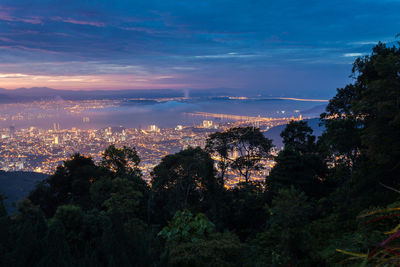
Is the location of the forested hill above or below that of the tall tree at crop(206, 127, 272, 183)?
below

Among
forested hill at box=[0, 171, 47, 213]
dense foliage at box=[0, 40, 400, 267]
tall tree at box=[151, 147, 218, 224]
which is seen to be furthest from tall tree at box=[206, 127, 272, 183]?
forested hill at box=[0, 171, 47, 213]

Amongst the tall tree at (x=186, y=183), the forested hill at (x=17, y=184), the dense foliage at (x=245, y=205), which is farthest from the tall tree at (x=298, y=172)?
the forested hill at (x=17, y=184)

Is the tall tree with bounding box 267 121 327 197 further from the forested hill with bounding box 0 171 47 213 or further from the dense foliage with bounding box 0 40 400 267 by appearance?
the forested hill with bounding box 0 171 47 213

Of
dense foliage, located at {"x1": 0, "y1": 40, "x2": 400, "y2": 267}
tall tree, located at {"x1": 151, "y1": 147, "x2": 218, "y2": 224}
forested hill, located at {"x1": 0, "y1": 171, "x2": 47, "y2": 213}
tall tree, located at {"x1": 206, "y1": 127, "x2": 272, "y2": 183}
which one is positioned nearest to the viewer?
dense foliage, located at {"x1": 0, "y1": 40, "x2": 400, "y2": 267}

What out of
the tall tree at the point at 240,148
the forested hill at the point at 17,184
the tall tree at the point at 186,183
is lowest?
the forested hill at the point at 17,184

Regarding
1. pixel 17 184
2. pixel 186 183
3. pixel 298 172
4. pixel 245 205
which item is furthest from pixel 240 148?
pixel 17 184

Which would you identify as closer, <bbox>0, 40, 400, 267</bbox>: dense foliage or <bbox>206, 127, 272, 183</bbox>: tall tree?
<bbox>0, 40, 400, 267</bbox>: dense foliage

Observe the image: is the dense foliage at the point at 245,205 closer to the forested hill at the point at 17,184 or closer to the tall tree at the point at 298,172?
the tall tree at the point at 298,172

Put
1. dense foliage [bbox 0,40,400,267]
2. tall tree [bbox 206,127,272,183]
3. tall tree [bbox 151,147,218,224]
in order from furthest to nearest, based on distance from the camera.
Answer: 1. tall tree [bbox 206,127,272,183]
2. tall tree [bbox 151,147,218,224]
3. dense foliage [bbox 0,40,400,267]

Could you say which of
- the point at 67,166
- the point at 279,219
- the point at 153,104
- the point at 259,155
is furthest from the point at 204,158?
the point at 153,104
